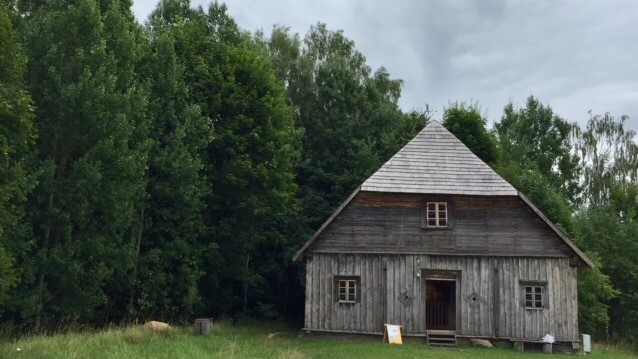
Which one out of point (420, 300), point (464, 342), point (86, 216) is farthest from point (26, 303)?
point (464, 342)

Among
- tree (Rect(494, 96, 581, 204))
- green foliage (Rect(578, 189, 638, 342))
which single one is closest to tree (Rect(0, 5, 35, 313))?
green foliage (Rect(578, 189, 638, 342))

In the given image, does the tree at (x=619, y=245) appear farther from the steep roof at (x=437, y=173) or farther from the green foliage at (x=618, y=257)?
the steep roof at (x=437, y=173)

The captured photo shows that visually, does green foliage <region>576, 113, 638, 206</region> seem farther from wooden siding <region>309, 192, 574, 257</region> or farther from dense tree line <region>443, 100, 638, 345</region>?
wooden siding <region>309, 192, 574, 257</region>

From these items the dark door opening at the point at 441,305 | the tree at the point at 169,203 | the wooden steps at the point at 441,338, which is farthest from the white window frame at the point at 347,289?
the tree at the point at 169,203

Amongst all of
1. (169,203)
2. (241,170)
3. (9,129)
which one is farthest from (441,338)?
(9,129)

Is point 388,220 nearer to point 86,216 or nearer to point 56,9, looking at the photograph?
point 86,216

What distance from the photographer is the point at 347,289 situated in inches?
950

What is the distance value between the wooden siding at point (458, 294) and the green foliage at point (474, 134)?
463 inches

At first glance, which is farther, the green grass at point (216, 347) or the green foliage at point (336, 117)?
the green foliage at point (336, 117)

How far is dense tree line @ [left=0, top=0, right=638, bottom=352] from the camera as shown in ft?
70.0

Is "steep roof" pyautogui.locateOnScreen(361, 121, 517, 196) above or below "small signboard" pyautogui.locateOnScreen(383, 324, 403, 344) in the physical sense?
above

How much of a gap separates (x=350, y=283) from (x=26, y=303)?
1116 centimetres

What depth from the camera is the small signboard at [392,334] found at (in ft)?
75.2

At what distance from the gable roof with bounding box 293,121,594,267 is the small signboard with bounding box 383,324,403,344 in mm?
4214
